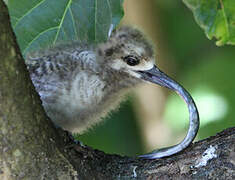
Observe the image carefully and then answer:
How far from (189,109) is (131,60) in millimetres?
550

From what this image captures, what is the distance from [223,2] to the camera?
320cm

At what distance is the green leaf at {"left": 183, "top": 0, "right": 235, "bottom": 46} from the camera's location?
10.4 feet

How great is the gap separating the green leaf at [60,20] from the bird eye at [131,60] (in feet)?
0.66

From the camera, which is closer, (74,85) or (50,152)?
(50,152)

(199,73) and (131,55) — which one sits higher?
(131,55)

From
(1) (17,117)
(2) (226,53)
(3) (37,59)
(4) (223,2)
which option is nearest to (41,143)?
(1) (17,117)

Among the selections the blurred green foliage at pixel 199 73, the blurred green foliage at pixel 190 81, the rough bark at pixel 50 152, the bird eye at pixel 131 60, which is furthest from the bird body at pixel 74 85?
the blurred green foliage at pixel 199 73

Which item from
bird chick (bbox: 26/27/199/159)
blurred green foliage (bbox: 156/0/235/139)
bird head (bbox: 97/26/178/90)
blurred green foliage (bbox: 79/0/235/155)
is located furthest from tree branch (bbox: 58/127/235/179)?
blurred green foliage (bbox: 156/0/235/139)

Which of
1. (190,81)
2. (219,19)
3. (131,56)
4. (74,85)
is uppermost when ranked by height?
(219,19)

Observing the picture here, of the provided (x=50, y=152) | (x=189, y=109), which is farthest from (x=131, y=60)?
(x=50, y=152)

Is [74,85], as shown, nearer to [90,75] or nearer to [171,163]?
[90,75]

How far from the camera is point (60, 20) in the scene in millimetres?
3182

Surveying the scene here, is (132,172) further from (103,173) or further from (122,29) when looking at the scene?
(122,29)

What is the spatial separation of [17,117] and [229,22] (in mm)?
1532
